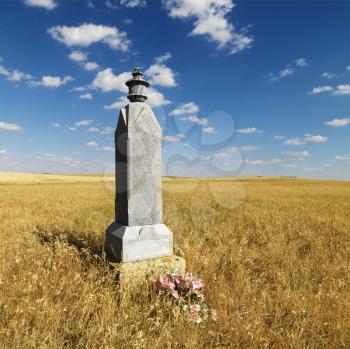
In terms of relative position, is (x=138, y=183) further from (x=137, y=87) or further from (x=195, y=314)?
(x=195, y=314)

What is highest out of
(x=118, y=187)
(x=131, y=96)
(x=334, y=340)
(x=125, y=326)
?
(x=131, y=96)

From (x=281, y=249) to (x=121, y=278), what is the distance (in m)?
3.44

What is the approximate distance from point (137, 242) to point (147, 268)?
0.40 meters

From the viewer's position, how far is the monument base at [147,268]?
11.7 feet

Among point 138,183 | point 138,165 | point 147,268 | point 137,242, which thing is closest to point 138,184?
point 138,183

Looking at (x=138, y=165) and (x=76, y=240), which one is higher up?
(x=138, y=165)

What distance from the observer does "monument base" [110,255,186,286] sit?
11.7 feet

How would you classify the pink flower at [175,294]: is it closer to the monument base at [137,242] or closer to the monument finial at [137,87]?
the monument base at [137,242]

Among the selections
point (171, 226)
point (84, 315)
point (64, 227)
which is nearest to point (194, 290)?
point (84, 315)

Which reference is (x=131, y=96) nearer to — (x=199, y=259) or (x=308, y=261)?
(x=199, y=259)

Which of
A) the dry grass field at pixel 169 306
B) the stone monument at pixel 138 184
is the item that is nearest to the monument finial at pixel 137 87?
the stone monument at pixel 138 184

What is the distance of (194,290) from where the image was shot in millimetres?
3182

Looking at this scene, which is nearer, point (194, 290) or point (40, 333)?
point (40, 333)

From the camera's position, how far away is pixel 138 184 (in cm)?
416
